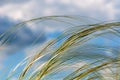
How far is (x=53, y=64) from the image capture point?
1.01 m

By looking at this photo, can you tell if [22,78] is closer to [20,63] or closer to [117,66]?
[20,63]

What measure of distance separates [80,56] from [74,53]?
0.08 ft

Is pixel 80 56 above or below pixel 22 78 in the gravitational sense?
above

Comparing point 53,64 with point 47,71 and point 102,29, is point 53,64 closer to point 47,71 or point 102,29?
point 47,71

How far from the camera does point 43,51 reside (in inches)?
42.0

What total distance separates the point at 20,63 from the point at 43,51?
0.09 m

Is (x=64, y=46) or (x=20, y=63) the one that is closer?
(x=64, y=46)

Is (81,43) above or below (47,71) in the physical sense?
above

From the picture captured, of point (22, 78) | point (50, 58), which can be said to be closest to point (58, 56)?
point (50, 58)

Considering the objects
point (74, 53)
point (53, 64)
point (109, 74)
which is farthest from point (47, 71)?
point (109, 74)

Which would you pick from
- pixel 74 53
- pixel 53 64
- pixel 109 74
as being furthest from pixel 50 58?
pixel 109 74

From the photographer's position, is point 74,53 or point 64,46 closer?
point 64,46

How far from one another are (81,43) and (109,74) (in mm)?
177

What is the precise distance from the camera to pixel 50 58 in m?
1.02
